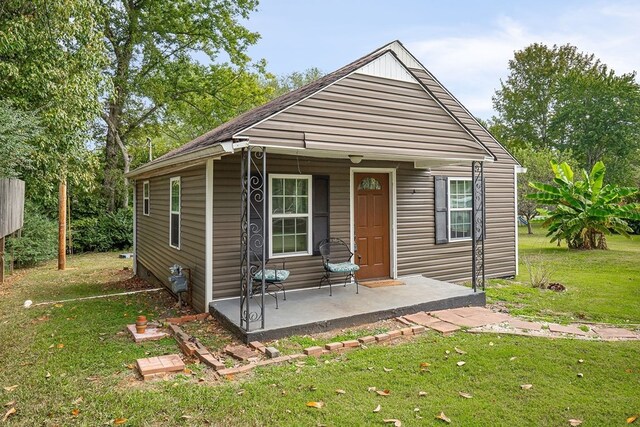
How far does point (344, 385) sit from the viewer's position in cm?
404

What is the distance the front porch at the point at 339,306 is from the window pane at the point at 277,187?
1800mm

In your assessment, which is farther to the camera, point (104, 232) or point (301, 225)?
point (104, 232)

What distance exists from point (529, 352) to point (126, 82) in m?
20.4

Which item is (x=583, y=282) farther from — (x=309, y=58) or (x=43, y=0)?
(x=309, y=58)

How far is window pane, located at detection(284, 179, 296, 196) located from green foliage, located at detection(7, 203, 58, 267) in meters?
10.6

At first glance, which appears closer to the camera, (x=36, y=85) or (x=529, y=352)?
(x=529, y=352)

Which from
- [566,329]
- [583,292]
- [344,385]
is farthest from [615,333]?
[344,385]

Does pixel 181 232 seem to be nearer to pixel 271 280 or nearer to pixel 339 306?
pixel 271 280

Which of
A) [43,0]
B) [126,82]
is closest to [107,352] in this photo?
Result: [43,0]

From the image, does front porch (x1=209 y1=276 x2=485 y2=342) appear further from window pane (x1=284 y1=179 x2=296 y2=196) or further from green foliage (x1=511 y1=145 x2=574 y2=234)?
green foliage (x1=511 y1=145 x2=574 y2=234)

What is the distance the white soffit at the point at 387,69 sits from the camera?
680 centimetres

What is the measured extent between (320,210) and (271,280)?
1.99 meters

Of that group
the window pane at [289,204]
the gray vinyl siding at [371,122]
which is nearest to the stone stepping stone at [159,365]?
the gray vinyl siding at [371,122]

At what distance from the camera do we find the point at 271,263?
7.27 meters
